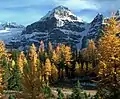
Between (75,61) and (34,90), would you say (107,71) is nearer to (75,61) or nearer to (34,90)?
(34,90)

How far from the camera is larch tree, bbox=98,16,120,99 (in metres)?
31.4

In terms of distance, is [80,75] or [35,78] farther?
[80,75]

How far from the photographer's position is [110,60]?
31.4 m

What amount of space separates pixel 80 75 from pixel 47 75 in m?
18.0

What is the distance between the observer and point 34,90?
37812 mm

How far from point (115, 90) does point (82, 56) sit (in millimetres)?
130430

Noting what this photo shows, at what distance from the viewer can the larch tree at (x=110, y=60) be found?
31.4m

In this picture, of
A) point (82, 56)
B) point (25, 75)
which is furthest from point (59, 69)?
point (25, 75)

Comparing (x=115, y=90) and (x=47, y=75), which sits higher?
(x=115, y=90)

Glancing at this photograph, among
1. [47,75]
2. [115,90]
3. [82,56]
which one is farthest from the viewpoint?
[82,56]

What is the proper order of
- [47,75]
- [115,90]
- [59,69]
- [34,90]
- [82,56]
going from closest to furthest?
[115,90] → [34,90] → [47,75] → [59,69] → [82,56]

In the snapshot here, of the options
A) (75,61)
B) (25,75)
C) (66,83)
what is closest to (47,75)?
(66,83)

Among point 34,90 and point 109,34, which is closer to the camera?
point 109,34

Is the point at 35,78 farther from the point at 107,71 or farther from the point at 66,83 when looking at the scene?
the point at 66,83
